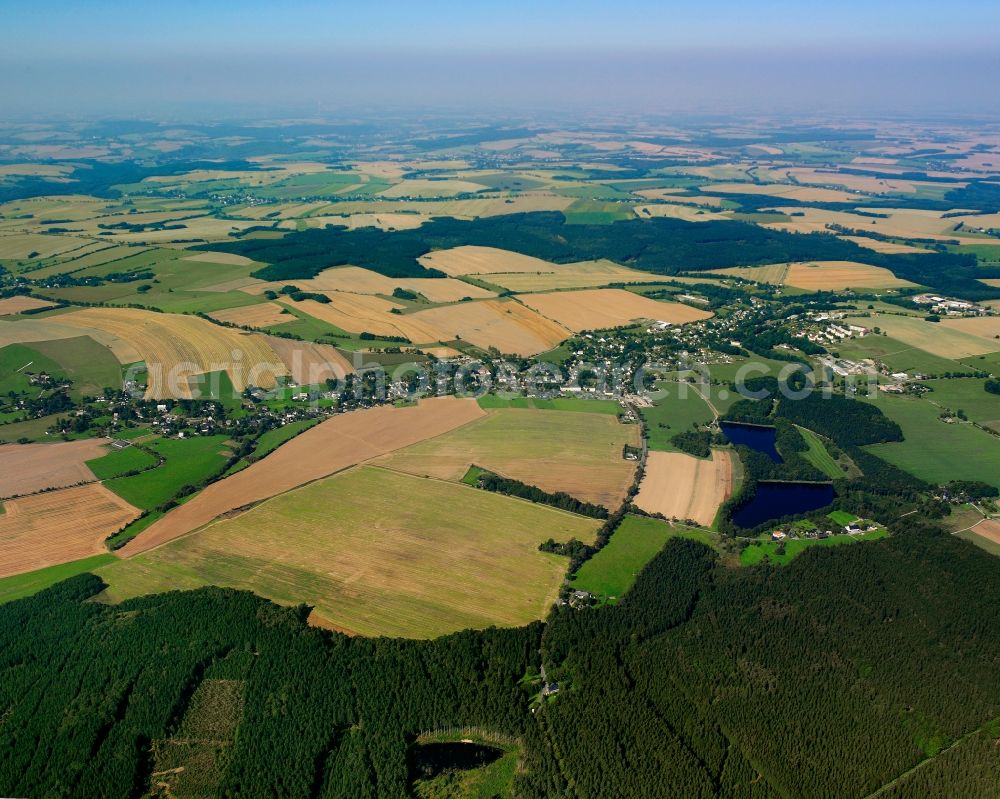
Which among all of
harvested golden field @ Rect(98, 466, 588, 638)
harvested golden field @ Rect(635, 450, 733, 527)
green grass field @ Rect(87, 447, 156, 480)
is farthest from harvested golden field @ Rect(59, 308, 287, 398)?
harvested golden field @ Rect(635, 450, 733, 527)

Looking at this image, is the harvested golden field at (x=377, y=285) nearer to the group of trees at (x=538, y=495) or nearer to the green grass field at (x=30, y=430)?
the green grass field at (x=30, y=430)

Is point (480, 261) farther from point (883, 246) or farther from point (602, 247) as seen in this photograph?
point (883, 246)

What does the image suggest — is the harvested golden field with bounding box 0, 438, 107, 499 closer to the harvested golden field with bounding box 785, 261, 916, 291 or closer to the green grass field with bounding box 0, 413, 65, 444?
the green grass field with bounding box 0, 413, 65, 444

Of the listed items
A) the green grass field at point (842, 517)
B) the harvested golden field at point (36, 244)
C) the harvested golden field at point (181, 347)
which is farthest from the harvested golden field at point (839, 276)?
the harvested golden field at point (36, 244)

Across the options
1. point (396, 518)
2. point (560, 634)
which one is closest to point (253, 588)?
point (396, 518)

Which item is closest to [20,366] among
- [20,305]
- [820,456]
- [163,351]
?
[163,351]
